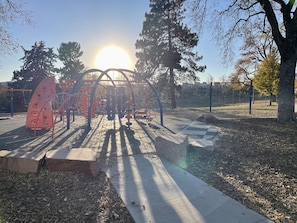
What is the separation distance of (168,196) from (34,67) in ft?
92.4

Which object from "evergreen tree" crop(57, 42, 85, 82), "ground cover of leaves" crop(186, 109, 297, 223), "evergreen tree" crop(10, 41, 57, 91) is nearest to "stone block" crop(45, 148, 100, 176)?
"ground cover of leaves" crop(186, 109, 297, 223)

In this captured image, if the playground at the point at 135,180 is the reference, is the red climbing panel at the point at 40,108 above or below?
above

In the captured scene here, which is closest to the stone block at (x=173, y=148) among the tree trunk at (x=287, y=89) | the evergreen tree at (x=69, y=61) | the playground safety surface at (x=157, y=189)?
the playground safety surface at (x=157, y=189)

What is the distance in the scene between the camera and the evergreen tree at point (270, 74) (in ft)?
81.8

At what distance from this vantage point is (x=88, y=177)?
3666 mm

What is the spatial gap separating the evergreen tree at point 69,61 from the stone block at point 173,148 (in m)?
32.9

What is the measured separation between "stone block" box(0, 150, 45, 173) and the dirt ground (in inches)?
3.8

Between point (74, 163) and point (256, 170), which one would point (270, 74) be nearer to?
point (256, 170)

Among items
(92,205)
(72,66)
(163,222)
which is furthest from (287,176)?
(72,66)

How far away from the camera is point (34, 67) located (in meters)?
27.6

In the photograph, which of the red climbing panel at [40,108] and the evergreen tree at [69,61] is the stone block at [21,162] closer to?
the red climbing panel at [40,108]

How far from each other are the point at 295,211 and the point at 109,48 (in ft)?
50.5

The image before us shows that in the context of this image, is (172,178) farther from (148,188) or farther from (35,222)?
(35,222)

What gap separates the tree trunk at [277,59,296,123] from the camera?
9.08 m
